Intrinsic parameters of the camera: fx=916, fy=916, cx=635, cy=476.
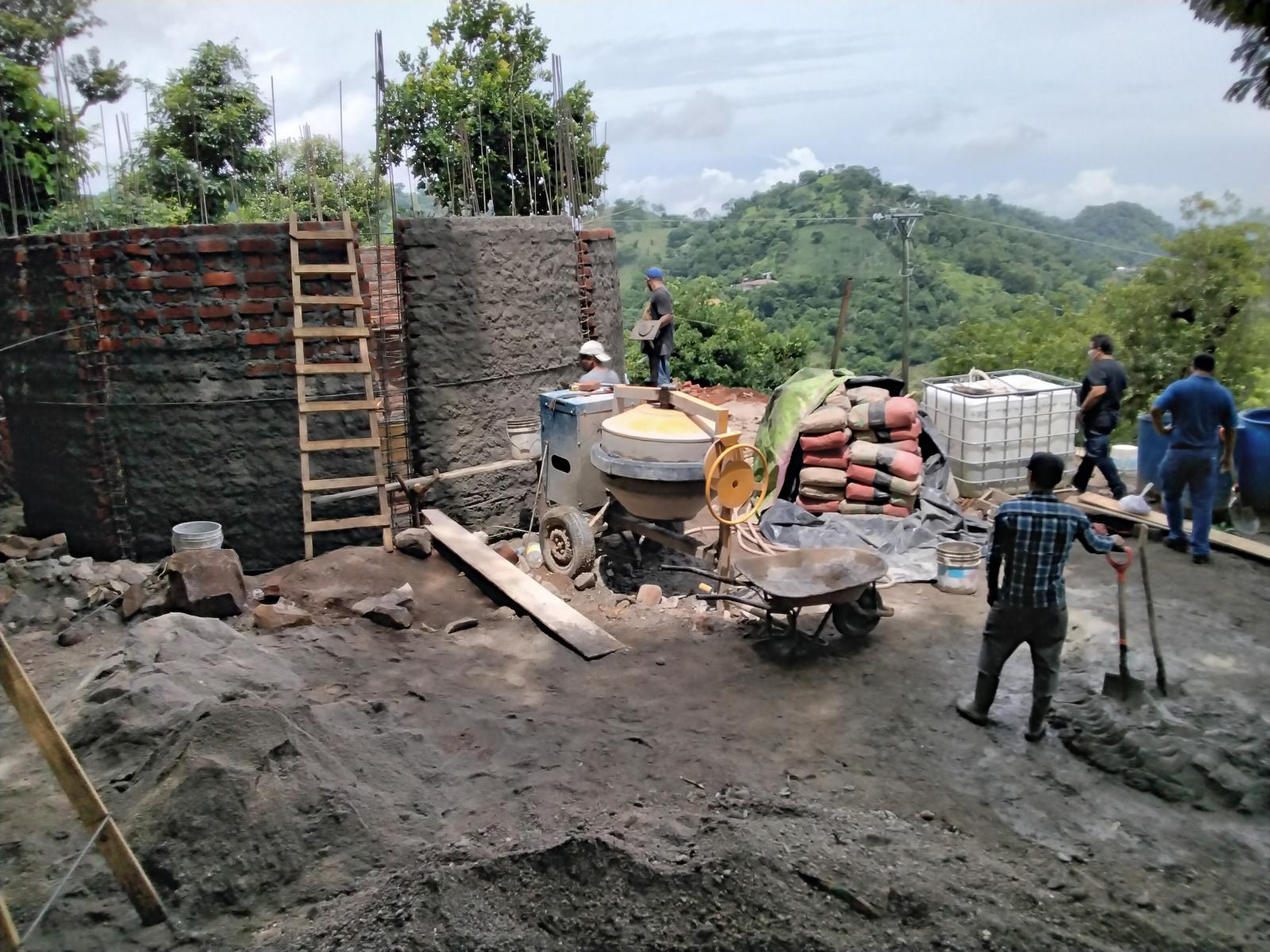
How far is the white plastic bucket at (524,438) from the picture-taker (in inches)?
330

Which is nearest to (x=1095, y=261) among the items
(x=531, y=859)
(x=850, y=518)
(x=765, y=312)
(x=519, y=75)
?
(x=765, y=312)

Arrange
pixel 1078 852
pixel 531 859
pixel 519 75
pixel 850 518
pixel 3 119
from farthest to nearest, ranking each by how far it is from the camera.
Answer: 1. pixel 519 75
2. pixel 3 119
3. pixel 850 518
4. pixel 1078 852
5. pixel 531 859

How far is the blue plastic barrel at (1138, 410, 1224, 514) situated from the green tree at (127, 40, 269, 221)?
15.0 meters

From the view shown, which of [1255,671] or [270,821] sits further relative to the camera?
[1255,671]

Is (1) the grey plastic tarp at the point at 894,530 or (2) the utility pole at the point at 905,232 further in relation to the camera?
(2) the utility pole at the point at 905,232

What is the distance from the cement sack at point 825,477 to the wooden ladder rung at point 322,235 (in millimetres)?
4243

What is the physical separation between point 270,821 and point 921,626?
4234 millimetres

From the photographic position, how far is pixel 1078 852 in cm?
365

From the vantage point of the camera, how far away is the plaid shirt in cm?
436

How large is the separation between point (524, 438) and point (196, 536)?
289 cm

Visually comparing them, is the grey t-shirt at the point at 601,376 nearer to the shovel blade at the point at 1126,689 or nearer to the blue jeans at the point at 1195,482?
the blue jeans at the point at 1195,482

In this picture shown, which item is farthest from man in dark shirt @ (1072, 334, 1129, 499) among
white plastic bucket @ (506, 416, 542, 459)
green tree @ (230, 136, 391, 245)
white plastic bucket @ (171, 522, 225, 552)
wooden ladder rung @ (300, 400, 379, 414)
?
green tree @ (230, 136, 391, 245)

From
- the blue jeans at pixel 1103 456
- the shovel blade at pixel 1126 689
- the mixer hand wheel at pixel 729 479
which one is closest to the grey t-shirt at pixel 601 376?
the mixer hand wheel at pixel 729 479

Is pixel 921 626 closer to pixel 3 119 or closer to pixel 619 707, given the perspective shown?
Result: pixel 619 707
